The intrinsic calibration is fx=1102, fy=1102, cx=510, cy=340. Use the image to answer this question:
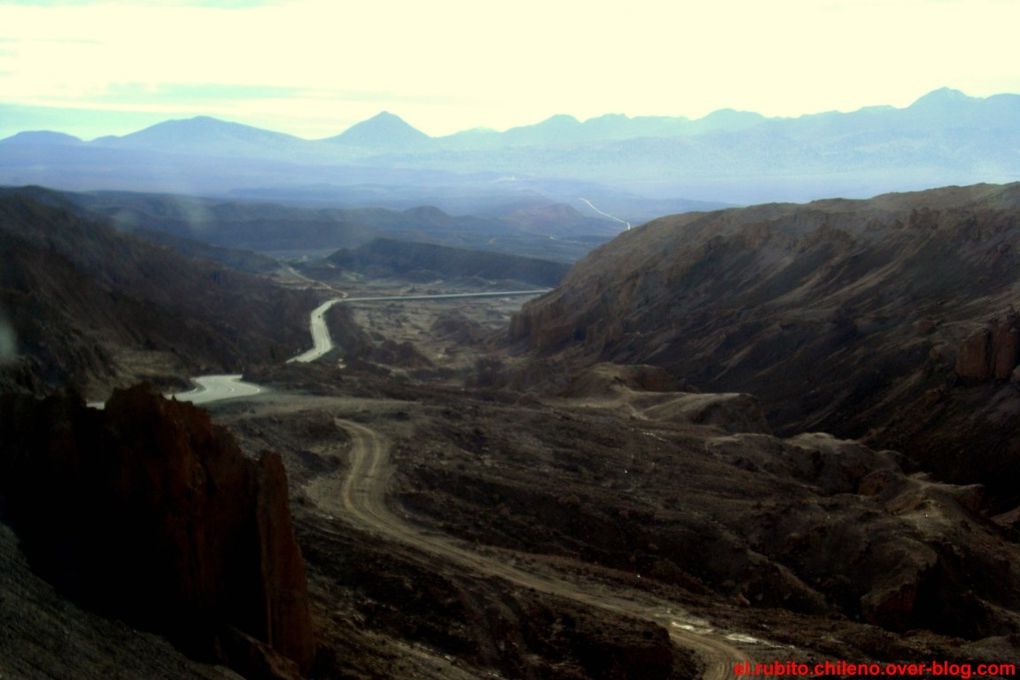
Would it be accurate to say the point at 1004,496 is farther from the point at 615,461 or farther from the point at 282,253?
the point at 282,253

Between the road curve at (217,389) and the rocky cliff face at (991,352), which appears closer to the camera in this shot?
the road curve at (217,389)

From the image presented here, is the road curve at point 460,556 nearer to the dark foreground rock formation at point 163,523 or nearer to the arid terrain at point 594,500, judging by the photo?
the arid terrain at point 594,500

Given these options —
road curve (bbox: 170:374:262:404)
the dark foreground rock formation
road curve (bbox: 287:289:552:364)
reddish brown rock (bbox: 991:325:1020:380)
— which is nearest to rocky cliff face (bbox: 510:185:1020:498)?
reddish brown rock (bbox: 991:325:1020:380)

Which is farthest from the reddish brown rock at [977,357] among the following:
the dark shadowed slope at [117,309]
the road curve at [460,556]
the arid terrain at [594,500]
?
the dark shadowed slope at [117,309]

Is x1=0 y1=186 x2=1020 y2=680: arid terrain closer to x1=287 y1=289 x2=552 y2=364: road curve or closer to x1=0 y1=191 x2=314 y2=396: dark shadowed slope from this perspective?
x1=0 y1=191 x2=314 y2=396: dark shadowed slope

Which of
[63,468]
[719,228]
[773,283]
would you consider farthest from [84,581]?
[719,228]

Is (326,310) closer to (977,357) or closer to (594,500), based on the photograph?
(977,357)

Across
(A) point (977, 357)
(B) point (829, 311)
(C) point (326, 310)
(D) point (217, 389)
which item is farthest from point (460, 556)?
(C) point (326, 310)
